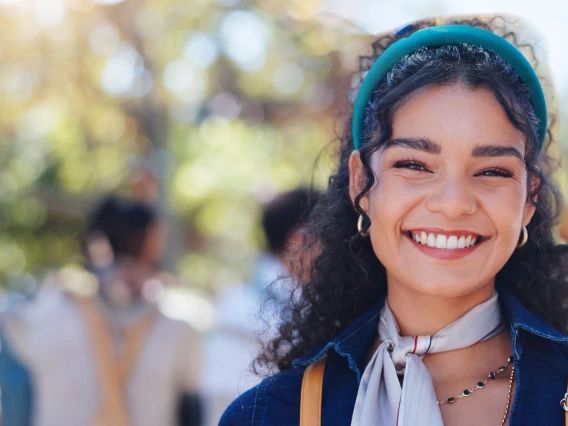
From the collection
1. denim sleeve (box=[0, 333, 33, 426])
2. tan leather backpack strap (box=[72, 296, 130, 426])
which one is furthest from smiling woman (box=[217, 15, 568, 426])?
denim sleeve (box=[0, 333, 33, 426])

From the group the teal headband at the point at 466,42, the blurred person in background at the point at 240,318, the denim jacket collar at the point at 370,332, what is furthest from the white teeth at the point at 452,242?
the blurred person in background at the point at 240,318

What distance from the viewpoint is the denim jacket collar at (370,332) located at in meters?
1.76

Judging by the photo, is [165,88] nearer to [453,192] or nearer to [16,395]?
[16,395]

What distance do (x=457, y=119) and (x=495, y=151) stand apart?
114 mm

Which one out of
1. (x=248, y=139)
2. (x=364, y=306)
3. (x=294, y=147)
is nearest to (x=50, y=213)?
(x=248, y=139)

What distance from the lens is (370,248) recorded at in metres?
2.08

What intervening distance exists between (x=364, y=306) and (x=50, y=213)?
444 inches

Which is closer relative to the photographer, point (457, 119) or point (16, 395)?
point (457, 119)

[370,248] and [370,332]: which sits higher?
[370,248]

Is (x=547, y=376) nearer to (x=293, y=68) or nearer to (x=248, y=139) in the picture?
(x=293, y=68)

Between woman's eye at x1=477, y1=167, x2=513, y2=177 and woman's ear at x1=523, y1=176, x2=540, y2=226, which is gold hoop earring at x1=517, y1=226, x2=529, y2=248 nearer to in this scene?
woman's ear at x1=523, y1=176, x2=540, y2=226

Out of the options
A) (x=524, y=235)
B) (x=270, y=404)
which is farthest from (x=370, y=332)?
(x=524, y=235)

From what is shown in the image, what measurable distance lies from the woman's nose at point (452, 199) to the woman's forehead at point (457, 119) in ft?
0.28

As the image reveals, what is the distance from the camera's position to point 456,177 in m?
1.69
